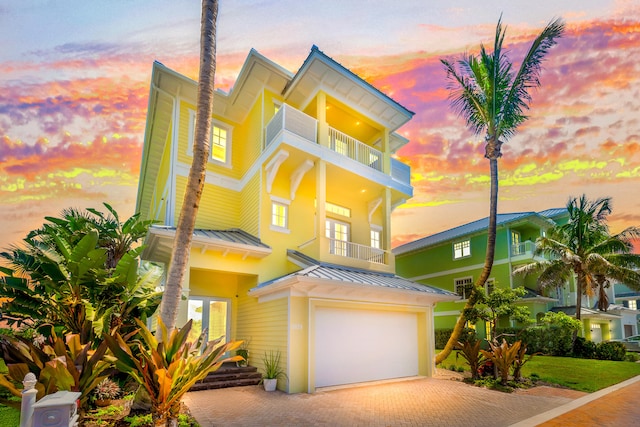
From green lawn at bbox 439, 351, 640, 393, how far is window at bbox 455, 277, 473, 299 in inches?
277

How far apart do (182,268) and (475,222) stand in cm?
2422

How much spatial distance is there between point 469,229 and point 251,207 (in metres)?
17.8

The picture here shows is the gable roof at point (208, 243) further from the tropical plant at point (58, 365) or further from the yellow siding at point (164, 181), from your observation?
the tropical plant at point (58, 365)

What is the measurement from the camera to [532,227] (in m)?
24.1

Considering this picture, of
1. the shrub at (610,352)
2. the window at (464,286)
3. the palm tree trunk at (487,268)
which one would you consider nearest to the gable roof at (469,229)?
the window at (464,286)

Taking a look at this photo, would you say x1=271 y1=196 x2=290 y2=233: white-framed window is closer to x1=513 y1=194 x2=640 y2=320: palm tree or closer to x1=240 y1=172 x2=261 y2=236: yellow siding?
x1=240 y1=172 x2=261 y2=236: yellow siding

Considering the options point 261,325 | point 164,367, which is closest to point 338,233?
point 261,325

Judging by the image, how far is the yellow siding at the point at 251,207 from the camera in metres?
12.7

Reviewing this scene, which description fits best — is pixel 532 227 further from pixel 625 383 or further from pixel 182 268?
pixel 182 268

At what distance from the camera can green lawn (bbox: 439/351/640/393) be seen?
11.4m

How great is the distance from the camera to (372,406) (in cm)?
810

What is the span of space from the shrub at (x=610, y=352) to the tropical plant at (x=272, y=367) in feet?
59.9

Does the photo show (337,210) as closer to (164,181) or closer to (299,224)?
(299,224)

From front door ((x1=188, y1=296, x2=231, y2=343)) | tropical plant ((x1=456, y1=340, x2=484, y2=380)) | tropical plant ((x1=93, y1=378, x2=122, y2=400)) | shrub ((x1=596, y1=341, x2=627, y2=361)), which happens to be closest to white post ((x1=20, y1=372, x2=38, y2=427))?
tropical plant ((x1=93, y1=378, x2=122, y2=400))
